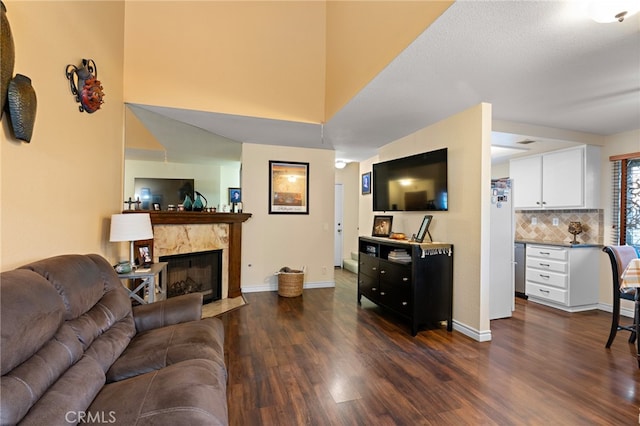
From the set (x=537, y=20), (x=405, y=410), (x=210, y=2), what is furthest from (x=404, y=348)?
(x=210, y=2)

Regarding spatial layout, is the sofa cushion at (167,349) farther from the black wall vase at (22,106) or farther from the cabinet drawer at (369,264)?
the cabinet drawer at (369,264)

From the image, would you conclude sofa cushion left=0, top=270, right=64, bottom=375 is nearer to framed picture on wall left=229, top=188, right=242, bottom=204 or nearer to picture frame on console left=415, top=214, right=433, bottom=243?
picture frame on console left=415, top=214, right=433, bottom=243

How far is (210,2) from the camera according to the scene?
3.25 m

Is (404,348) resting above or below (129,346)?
below

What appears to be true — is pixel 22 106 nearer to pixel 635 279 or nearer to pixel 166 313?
pixel 166 313

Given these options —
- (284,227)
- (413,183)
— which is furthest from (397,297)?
A: (284,227)

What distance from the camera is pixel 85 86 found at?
80.7 inches

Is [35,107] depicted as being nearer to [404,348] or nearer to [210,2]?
[210,2]

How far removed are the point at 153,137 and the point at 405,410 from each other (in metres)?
3.69

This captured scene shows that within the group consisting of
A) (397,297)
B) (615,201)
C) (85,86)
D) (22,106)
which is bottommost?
(397,297)

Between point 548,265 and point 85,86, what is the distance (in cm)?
544

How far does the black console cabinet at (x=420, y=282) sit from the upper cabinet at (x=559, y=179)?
1910mm

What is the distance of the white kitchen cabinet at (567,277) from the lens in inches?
147

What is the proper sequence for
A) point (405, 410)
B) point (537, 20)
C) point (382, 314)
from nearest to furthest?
1. point (537, 20)
2. point (405, 410)
3. point (382, 314)
